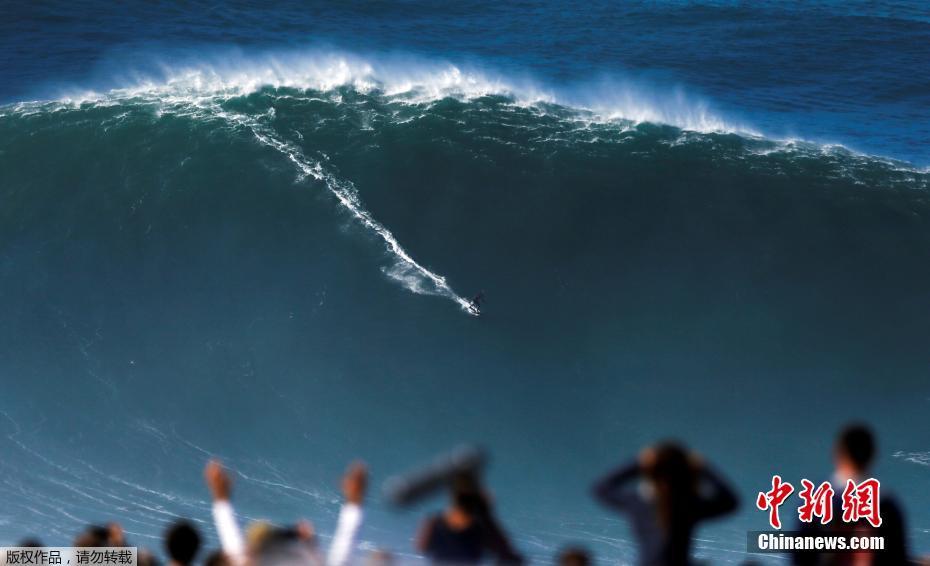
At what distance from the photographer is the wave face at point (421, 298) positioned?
16969mm

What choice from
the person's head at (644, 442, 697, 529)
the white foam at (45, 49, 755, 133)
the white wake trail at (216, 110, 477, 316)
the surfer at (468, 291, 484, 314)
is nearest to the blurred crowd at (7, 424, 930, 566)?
the person's head at (644, 442, 697, 529)

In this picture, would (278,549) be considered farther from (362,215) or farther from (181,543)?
(362,215)

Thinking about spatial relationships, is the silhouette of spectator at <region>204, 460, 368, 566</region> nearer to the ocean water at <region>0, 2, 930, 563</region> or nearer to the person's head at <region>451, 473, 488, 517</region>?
the person's head at <region>451, 473, 488, 517</region>

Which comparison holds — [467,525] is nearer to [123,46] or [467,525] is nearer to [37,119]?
[37,119]

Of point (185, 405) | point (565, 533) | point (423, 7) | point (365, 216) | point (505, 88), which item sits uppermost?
point (423, 7)

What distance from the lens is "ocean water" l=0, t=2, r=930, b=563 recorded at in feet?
55.5

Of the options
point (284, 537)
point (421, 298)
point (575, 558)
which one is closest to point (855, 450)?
point (575, 558)

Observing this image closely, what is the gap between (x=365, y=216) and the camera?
20.9 metres

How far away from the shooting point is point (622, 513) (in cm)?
555

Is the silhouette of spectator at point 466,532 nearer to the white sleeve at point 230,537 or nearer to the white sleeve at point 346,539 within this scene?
the white sleeve at point 346,539

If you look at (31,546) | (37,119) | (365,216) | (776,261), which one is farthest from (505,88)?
(31,546)

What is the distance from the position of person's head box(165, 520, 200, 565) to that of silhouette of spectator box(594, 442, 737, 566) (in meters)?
2.39

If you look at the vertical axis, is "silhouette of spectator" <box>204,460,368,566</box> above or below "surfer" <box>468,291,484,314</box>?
below

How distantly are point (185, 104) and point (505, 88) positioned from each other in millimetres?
7611
